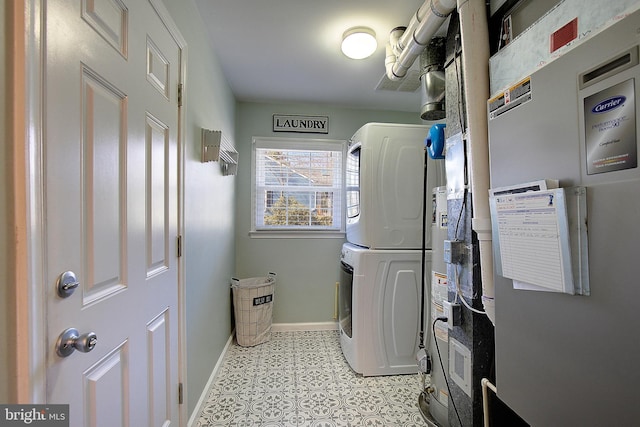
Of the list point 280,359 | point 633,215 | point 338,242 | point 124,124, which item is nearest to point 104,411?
point 124,124

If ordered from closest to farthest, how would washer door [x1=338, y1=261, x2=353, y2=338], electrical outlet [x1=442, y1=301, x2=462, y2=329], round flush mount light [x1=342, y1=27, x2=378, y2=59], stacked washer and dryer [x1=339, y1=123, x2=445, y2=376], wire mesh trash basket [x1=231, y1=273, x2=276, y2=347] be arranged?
electrical outlet [x1=442, y1=301, x2=462, y2=329] → round flush mount light [x1=342, y1=27, x2=378, y2=59] → stacked washer and dryer [x1=339, y1=123, x2=445, y2=376] → washer door [x1=338, y1=261, x2=353, y2=338] → wire mesh trash basket [x1=231, y1=273, x2=276, y2=347]

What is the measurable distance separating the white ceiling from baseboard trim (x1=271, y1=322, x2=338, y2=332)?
249 cm

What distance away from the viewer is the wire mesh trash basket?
2.63 meters

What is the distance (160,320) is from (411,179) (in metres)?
1.93

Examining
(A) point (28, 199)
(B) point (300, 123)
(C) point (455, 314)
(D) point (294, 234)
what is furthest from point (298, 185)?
(A) point (28, 199)

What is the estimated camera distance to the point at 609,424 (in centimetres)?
59

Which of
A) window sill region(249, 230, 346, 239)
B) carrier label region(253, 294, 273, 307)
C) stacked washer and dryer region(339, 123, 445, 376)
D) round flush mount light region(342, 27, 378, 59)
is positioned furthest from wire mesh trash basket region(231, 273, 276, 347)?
round flush mount light region(342, 27, 378, 59)

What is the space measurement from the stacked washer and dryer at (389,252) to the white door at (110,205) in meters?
1.39

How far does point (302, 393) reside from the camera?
195cm

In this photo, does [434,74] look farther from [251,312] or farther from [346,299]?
[251,312]

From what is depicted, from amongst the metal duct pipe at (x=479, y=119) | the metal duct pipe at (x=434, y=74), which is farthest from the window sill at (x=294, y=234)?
the metal duct pipe at (x=479, y=119)

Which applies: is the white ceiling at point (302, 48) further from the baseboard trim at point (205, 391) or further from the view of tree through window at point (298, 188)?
the baseboard trim at point (205, 391)

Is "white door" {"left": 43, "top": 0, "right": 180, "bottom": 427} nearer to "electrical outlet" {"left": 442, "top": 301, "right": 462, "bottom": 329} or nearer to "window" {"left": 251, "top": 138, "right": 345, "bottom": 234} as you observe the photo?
"electrical outlet" {"left": 442, "top": 301, "right": 462, "bottom": 329}

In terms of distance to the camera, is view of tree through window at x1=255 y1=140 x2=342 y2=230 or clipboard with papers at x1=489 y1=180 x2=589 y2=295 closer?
clipboard with papers at x1=489 y1=180 x2=589 y2=295
